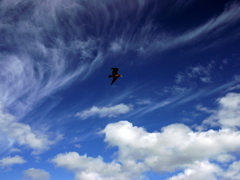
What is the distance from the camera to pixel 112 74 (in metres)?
53.5
